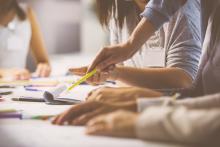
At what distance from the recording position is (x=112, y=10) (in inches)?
63.9

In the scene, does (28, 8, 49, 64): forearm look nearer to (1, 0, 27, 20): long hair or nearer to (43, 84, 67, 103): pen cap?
(1, 0, 27, 20): long hair

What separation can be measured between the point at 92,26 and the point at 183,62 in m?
2.89

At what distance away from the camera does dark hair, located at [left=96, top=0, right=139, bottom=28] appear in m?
1.59

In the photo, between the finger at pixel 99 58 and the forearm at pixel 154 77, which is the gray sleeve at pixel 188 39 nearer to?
the forearm at pixel 154 77

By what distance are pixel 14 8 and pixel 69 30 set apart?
5.74 ft

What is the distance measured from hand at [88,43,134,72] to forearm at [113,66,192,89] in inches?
6.5

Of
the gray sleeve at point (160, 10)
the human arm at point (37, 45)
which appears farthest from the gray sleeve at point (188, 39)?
the human arm at point (37, 45)

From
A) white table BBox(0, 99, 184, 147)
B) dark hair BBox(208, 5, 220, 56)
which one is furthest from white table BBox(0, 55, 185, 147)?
dark hair BBox(208, 5, 220, 56)

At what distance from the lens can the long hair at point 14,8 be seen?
228cm

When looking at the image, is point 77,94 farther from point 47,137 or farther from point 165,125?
point 165,125

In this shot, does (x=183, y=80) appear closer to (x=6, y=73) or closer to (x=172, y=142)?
(x=172, y=142)

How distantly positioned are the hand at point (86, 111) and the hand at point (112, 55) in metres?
0.35

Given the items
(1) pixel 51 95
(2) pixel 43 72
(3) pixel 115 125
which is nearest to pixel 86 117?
(3) pixel 115 125

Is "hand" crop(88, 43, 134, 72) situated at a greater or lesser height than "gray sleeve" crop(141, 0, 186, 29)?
lesser
